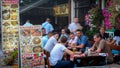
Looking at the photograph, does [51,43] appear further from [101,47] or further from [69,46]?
[69,46]

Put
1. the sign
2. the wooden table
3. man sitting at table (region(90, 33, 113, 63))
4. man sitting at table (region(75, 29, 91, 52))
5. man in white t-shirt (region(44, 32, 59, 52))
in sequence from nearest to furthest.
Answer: the wooden table → man sitting at table (region(90, 33, 113, 63)) → man in white t-shirt (region(44, 32, 59, 52)) → man sitting at table (region(75, 29, 91, 52)) → the sign

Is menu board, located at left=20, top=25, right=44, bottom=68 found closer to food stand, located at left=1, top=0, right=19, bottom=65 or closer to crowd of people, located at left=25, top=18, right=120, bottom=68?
crowd of people, located at left=25, top=18, right=120, bottom=68

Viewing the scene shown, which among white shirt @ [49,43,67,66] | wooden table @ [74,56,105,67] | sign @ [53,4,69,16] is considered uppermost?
sign @ [53,4,69,16]

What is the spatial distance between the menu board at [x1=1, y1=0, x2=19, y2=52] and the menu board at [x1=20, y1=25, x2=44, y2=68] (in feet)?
12.3

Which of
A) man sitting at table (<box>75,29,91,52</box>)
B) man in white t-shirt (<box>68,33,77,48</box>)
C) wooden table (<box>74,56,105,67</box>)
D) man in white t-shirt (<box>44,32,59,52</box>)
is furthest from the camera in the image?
man in white t-shirt (<box>68,33,77,48</box>)

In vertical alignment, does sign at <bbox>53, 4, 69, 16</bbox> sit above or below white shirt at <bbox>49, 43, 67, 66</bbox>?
above

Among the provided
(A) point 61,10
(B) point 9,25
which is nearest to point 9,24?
(B) point 9,25

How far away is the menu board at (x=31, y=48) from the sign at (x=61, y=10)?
40.5 feet

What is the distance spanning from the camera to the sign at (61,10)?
2229 cm

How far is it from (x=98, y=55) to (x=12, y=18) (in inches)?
193

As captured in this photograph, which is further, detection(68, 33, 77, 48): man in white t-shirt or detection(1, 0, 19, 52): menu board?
detection(1, 0, 19, 52): menu board

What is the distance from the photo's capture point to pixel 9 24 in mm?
13688

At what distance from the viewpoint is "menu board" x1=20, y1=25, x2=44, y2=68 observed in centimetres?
975

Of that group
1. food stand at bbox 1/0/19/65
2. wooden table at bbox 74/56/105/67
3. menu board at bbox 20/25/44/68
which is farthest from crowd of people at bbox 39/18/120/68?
food stand at bbox 1/0/19/65
